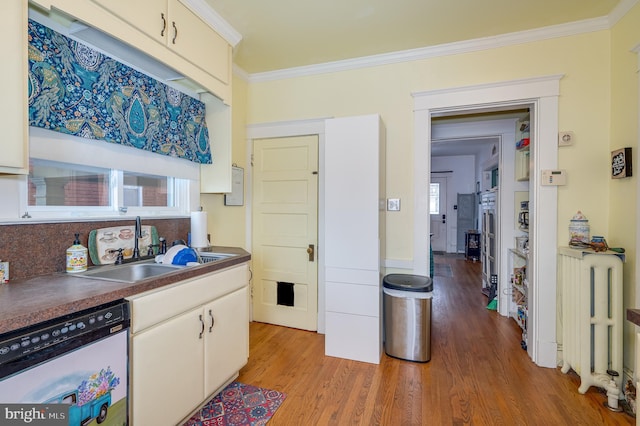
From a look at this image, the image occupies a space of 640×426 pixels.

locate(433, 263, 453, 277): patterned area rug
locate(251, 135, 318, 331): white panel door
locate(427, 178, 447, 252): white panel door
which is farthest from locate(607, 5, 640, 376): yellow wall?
locate(427, 178, 447, 252): white panel door

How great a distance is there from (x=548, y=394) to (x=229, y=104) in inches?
127

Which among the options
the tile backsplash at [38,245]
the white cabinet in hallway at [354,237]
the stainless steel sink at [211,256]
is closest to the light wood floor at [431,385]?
the white cabinet in hallway at [354,237]

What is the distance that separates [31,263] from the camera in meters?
1.48

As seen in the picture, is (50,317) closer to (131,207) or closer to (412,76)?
(131,207)

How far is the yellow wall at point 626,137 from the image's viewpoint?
2018 mm

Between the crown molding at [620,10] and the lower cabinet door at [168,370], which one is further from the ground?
the crown molding at [620,10]

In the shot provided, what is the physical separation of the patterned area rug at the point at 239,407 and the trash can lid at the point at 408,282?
46.9 inches

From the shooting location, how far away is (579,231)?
7.61ft

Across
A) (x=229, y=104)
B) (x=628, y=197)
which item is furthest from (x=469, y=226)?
(x=229, y=104)

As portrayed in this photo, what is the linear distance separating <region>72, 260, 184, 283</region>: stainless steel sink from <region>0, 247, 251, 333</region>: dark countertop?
13 centimetres

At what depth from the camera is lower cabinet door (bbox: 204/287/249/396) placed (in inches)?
71.7

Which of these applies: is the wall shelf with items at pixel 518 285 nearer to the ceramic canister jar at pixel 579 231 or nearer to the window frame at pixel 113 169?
the ceramic canister jar at pixel 579 231

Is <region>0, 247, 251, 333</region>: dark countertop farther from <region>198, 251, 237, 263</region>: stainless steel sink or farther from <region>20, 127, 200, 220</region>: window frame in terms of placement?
<region>198, 251, 237, 263</region>: stainless steel sink

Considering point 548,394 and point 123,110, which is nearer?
point 123,110
